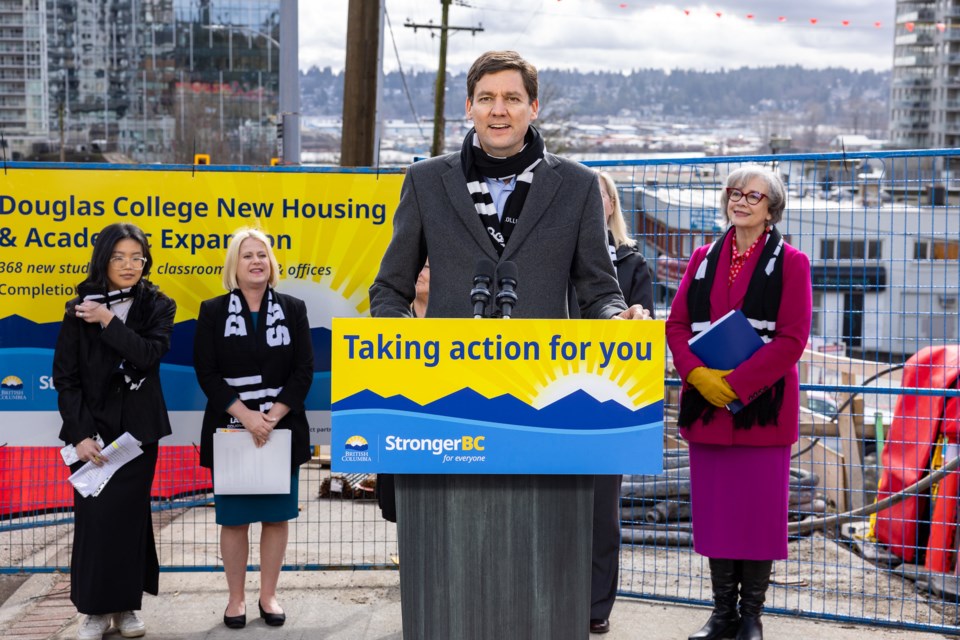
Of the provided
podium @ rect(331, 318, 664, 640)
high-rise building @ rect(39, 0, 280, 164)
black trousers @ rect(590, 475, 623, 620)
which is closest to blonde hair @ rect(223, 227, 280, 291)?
black trousers @ rect(590, 475, 623, 620)

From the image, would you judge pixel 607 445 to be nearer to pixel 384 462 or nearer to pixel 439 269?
pixel 384 462

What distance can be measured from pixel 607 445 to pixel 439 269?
2.51 feet

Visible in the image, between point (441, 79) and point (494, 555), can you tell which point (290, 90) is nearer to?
point (494, 555)

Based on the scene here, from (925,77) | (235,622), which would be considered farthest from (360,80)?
(925,77)

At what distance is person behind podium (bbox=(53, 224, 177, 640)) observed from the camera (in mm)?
4918

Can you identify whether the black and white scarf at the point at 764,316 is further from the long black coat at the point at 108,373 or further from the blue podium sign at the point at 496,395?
the long black coat at the point at 108,373

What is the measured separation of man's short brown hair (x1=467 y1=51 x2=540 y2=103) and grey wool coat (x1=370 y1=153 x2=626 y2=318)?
22cm

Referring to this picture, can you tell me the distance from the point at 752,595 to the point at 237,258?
2.63 metres

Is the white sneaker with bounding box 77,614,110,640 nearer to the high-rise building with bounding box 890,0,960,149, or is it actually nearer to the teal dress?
the teal dress

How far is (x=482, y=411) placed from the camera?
2.81 m

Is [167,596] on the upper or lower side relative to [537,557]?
lower

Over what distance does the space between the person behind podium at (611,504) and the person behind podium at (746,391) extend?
269mm

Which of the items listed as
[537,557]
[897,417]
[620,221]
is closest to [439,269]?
[537,557]

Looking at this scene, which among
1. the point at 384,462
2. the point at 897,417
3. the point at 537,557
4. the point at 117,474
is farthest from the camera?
the point at 897,417
